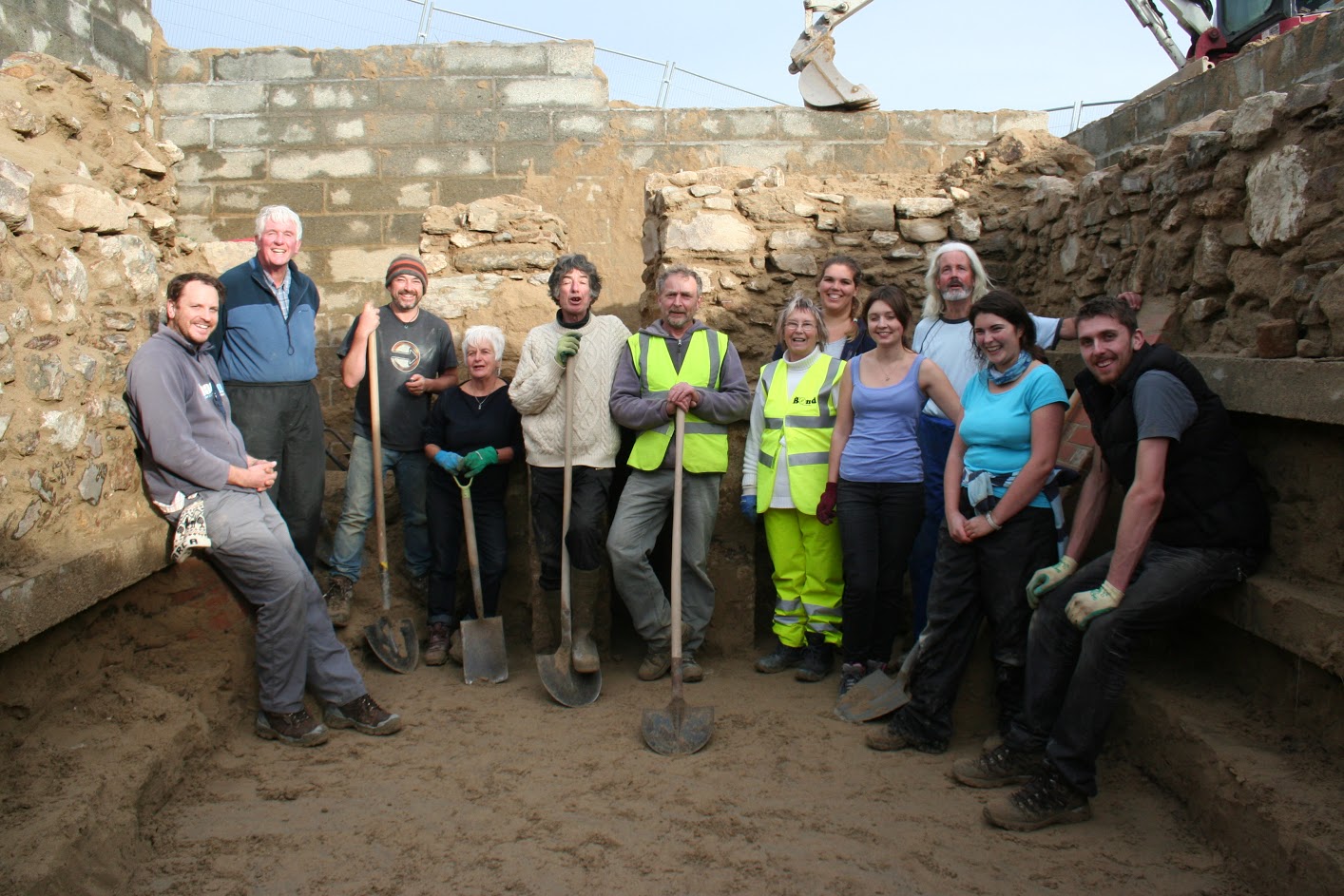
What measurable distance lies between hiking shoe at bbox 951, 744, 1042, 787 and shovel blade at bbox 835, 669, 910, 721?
480 mm

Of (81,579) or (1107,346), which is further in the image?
(81,579)

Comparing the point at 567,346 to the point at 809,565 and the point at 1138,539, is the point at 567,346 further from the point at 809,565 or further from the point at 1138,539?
the point at 1138,539

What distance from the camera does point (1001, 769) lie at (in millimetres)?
3318

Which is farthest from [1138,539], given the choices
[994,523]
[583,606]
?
[583,606]

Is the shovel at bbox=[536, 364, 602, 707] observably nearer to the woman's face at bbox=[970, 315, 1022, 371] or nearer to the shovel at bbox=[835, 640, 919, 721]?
the shovel at bbox=[835, 640, 919, 721]

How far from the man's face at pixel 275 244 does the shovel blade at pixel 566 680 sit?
6.59 feet

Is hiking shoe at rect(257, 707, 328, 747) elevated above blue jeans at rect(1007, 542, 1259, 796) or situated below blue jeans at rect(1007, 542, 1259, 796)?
below

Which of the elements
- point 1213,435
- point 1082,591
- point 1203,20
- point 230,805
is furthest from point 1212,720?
point 1203,20

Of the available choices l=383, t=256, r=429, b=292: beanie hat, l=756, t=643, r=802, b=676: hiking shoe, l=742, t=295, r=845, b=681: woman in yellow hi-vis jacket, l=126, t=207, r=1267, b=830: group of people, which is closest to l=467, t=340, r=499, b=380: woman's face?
l=126, t=207, r=1267, b=830: group of people

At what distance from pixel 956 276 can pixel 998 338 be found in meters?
0.84

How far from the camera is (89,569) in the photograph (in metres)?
3.24

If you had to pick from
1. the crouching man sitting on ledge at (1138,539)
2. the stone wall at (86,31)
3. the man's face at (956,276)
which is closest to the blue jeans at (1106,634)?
the crouching man sitting on ledge at (1138,539)

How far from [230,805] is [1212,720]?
3.13 m

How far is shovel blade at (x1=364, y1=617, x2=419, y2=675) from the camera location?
4527mm
